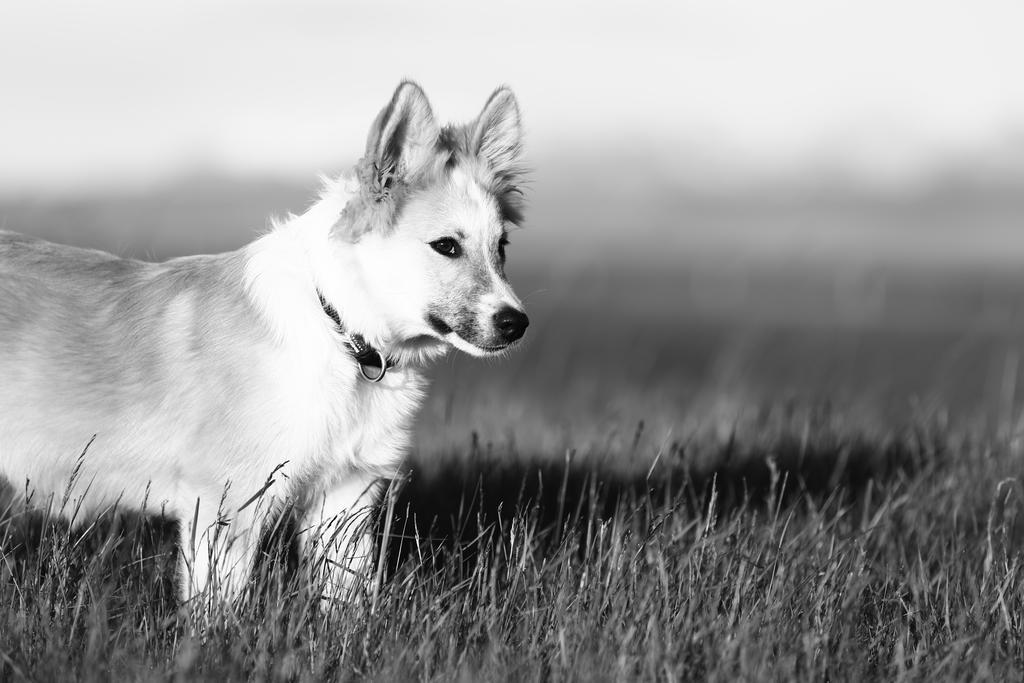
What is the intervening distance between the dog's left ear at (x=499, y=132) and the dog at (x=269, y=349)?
307mm

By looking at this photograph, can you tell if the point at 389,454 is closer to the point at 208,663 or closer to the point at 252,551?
the point at 252,551

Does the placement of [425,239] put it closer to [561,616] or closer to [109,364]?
[109,364]

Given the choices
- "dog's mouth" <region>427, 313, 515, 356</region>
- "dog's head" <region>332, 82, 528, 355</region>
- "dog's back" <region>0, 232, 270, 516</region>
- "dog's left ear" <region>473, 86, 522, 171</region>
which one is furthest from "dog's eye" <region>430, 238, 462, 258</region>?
"dog's back" <region>0, 232, 270, 516</region>

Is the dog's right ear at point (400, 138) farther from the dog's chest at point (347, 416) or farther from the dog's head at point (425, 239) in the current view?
the dog's chest at point (347, 416)

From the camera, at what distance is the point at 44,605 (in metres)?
3.02

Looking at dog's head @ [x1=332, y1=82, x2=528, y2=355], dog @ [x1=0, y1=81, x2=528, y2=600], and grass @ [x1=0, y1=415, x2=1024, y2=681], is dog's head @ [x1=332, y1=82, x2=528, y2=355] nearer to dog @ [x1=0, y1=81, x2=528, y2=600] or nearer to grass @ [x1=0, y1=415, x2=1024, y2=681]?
dog @ [x1=0, y1=81, x2=528, y2=600]

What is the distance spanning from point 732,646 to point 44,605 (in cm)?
184

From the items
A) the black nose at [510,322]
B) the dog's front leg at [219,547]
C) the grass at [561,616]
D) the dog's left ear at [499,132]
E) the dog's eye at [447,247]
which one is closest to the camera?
the grass at [561,616]

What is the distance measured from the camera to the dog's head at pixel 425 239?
12.3ft

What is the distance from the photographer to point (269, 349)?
3.65 meters

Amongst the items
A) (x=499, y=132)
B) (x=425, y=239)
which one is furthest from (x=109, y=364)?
(x=499, y=132)

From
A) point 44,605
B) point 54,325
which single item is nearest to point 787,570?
point 44,605

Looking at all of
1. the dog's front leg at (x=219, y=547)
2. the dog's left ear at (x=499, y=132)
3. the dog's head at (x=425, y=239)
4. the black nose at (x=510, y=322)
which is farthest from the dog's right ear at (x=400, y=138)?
the dog's front leg at (x=219, y=547)

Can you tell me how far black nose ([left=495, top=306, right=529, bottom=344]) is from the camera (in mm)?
3756
